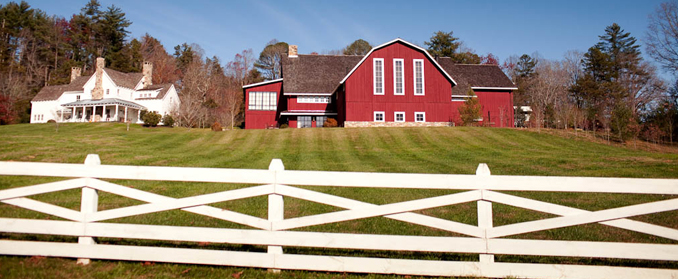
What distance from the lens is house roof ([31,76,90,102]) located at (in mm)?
43844

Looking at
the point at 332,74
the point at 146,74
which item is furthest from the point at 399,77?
the point at 146,74

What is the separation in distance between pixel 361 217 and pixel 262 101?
33.2 m

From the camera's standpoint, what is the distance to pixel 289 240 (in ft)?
11.8

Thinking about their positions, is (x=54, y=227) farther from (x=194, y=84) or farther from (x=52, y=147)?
(x=194, y=84)

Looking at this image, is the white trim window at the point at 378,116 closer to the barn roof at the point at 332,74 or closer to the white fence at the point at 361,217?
the barn roof at the point at 332,74

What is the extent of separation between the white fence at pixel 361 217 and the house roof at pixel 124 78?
4721 centimetres

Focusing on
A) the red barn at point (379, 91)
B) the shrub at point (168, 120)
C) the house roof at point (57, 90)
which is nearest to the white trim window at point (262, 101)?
the red barn at point (379, 91)

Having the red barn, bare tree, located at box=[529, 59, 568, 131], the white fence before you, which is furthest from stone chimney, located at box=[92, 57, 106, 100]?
bare tree, located at box=[529, 59, 568, 131]

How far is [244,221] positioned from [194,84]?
152 feet

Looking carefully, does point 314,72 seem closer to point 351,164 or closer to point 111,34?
point 351,164

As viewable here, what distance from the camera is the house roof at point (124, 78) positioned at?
142 ft

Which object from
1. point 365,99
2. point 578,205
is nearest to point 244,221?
point 578,205

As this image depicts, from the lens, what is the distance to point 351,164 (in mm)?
13398

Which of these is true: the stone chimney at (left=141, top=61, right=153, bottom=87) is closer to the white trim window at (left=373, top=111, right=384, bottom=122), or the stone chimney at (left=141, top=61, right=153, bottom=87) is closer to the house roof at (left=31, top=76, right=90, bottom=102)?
the house roof at (left=31, top=76, right=90, bottom=102)
